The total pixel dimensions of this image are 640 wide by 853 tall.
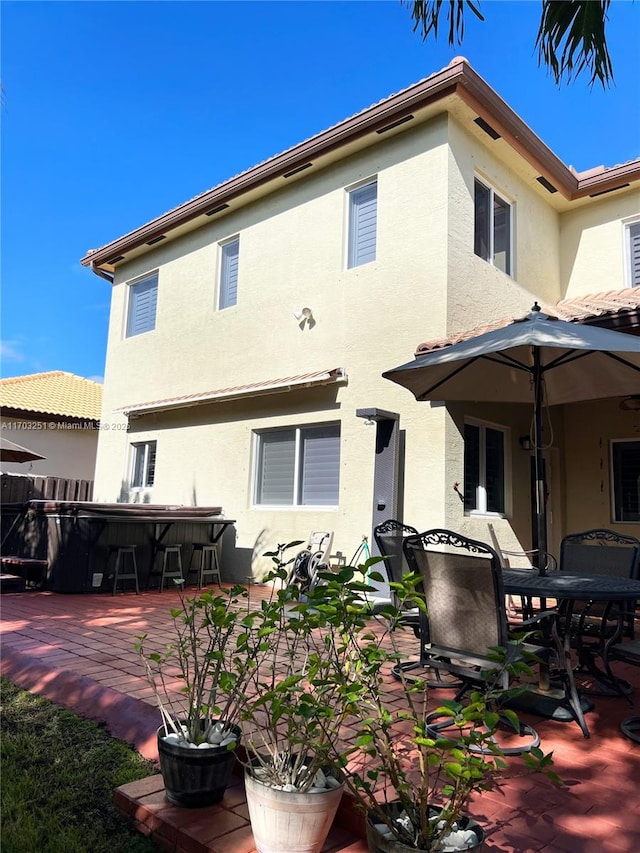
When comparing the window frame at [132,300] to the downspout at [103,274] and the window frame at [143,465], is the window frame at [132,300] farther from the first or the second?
the window frame at [143,465]

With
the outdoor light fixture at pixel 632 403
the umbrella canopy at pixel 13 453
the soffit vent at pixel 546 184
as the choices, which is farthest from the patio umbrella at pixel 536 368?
the umbrella canopy at pixel 13 453

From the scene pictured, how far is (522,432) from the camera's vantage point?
9.30m

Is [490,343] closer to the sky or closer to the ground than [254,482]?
closer to the sky

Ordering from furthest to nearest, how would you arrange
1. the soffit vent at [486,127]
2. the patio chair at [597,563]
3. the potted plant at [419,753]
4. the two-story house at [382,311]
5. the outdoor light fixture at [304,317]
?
the outdoor light fixture at [304,317] < the soffit vent at [486,127] < the two-story house at [382,311] < the patio chair at [597,563] < the potted plant at [419,753]

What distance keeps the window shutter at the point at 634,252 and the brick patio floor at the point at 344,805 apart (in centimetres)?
754

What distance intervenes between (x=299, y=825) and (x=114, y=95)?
10729 millimetres

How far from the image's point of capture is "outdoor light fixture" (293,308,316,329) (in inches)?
382

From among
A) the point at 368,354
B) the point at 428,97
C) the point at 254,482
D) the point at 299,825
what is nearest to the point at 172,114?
the point at 428,97

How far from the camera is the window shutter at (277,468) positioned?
32.1ft

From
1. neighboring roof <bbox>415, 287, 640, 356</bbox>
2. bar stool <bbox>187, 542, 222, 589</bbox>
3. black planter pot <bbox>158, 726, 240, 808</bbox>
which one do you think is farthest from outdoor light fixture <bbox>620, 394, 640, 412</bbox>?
black planter pot <bbox>158, 726, 240, 808</bbox>

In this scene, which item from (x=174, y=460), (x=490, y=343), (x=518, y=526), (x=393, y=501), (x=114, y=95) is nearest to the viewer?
(x=490, y=343)

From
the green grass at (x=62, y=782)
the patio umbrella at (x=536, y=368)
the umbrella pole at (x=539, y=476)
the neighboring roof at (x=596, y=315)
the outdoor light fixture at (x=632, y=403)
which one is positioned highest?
the neighboring roof at (x=596, y=315)

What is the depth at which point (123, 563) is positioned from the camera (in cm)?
905

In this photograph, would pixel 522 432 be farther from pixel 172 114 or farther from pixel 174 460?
pixel 172 114
